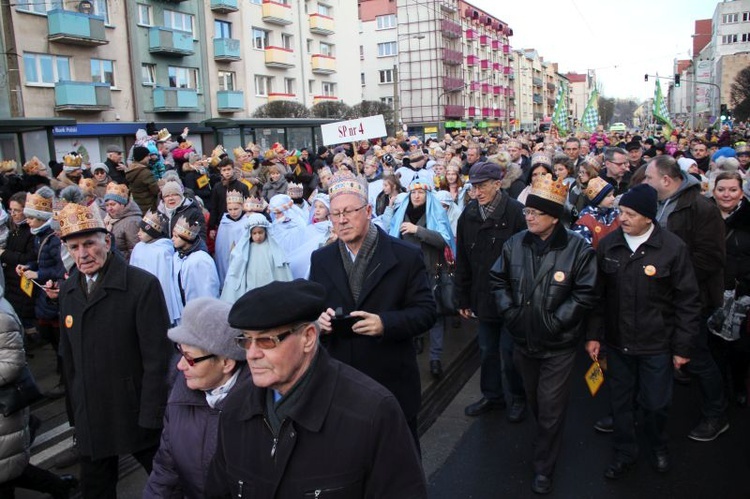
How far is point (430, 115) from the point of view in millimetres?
67875

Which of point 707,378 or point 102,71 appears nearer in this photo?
point 707,378

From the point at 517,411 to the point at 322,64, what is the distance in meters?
A: 43.7

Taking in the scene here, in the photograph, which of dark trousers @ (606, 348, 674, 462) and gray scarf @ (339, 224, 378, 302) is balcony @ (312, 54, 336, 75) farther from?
gray scarf @ (339, 224, 378, 302)

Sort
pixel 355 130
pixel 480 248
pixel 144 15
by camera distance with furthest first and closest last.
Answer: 1. pixel 144 15
2. pixel 355 130
3. pixel 480 248

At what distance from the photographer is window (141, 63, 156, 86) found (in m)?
31.6

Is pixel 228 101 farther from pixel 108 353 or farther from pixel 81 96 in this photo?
pixel 108 353

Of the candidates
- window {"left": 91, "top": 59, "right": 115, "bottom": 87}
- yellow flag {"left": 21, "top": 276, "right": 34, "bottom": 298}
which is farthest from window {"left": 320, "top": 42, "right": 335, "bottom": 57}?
yellow flag {"left": 21, "top": 276, "right": 34, "bottom": 298}

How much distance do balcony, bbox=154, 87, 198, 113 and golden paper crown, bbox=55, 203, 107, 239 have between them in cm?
2946

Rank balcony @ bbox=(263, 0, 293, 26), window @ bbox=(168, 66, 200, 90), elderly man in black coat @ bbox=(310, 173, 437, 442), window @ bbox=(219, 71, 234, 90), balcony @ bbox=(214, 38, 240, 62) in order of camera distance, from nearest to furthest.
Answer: elderly man in black coat @ bbox=(310, 173, 437, 442)
window @ bbox=(168, 66, 200, 90)
balcony @ bbox=(214, 38, 240, 62)
window @ bbox=(219, 71, 234, 90)
balcony @ bbox=(263, 0, 293, 26)

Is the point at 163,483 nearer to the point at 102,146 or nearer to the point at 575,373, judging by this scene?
the point at 575,373

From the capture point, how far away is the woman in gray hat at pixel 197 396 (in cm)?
278

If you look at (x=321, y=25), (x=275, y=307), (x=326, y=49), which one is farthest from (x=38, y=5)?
(x=275, y=307)

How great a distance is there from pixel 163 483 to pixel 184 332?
28.0 inches

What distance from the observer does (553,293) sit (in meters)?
4.32
